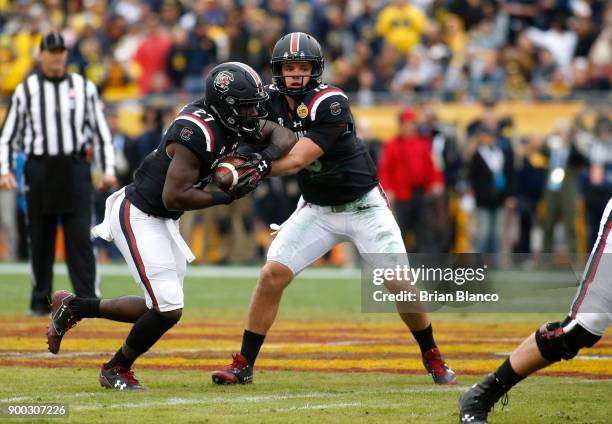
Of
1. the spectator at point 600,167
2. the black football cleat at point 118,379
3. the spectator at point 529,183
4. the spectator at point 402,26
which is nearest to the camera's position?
the black football cleat at point 118,379

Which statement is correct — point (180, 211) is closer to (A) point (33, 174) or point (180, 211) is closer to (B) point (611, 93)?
(A) point (33, 174)

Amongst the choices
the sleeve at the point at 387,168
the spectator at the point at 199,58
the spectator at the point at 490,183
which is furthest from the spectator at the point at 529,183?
the spectator at the point at 199,58

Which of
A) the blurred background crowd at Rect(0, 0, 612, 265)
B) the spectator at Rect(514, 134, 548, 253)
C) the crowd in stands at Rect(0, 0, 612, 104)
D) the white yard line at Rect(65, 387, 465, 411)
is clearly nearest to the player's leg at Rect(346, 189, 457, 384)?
the white yard line at Rect(65, 387, 465, 411)

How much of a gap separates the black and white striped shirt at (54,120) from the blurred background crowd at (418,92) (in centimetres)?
399

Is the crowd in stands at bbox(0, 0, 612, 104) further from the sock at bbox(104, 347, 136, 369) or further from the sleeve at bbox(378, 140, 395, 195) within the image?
Answer: the sock at bbox(104, 347, 136, 369)

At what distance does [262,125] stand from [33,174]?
3532mm

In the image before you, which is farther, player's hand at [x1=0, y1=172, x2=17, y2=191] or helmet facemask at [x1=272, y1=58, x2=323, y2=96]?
player's hand at [x1=0, y1=172, x2=17, y2=191]

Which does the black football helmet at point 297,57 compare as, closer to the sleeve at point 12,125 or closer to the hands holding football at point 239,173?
the hands holding football at point 239,173

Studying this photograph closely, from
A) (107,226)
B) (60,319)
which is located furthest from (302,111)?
(60,319)

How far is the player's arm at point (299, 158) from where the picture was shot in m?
6.19

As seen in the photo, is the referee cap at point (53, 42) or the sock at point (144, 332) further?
the referee cap at point (53, 42)

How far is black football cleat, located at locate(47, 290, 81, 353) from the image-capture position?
650 centimetres

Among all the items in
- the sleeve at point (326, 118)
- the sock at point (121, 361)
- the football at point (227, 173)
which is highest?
the sleeve at point (326, 118)

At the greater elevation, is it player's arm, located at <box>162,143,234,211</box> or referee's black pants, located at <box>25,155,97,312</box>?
player's arm, located at <box>162,143,234,211</box>
